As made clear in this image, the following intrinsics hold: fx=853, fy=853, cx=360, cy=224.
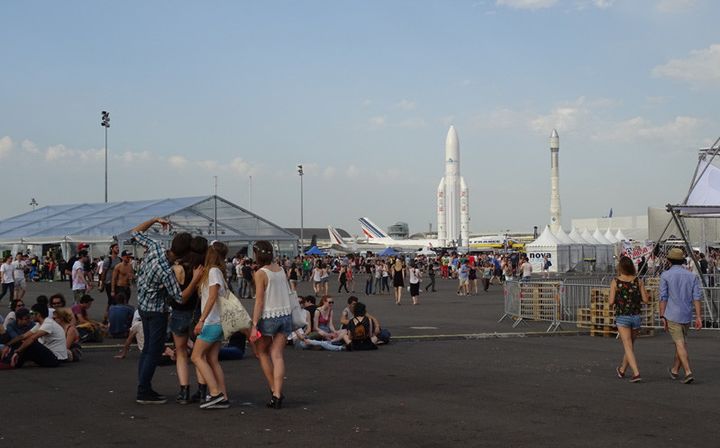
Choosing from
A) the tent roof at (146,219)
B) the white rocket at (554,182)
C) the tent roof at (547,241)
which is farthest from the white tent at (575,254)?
the white rocket at (554,182)

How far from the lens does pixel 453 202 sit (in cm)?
11281

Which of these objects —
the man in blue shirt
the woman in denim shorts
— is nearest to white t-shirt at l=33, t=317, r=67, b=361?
the woman in denim shorts

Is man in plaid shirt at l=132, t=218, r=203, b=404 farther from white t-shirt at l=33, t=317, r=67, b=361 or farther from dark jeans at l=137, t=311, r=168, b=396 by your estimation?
white t-shirt at l=33, t=317, r=67, b=361

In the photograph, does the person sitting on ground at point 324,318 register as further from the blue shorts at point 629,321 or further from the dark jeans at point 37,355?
the blue shorts at point 629,321

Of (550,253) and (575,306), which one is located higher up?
(550,253)

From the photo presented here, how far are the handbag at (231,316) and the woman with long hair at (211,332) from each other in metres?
0.05

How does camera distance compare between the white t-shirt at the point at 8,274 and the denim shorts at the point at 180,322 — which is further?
the white t-shirt at the point at 8,274

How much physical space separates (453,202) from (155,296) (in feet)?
345

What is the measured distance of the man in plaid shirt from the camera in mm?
8492

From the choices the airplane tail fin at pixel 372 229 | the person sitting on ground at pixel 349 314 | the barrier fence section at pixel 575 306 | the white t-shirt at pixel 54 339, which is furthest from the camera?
the airplane tail fin at pixel 372 229

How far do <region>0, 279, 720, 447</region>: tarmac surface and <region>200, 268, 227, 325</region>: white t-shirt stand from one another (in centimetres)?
90

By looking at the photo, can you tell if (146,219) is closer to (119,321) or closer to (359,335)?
(119,321)

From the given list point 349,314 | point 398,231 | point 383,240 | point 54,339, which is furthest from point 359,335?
point 398,231

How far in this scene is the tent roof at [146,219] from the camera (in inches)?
1820
